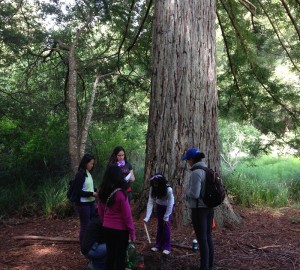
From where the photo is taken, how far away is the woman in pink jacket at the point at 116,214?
12.1 ft

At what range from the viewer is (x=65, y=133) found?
1062cm

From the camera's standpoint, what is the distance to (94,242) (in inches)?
157

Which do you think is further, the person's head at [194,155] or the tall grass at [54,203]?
the tall grass at [54,203]

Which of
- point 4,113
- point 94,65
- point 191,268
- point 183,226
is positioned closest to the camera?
point 191,268

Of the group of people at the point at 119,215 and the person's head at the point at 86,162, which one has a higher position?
the person's head at the point at 86,162

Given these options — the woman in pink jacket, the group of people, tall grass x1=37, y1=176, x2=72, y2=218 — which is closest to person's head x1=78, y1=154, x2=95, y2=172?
the group of people

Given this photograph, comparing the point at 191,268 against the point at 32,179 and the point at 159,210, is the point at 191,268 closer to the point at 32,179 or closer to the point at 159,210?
the point at 159,210

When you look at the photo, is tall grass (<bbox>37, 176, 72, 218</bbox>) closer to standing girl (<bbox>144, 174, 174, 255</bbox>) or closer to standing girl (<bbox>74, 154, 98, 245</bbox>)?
standing girl (<bbox>74, 154, 98, 245</bbox>)

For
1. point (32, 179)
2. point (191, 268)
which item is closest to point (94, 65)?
point (32, 179)

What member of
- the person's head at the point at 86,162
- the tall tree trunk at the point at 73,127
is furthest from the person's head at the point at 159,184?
the tall tree trunk at the point at 73,127

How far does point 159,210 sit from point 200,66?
8.57ft

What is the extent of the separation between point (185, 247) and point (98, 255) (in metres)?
1.43

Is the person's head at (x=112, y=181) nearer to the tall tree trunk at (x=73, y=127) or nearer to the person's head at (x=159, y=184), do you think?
the person's head at (x=159, y=184)

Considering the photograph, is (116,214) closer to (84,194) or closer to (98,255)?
(98,255)
